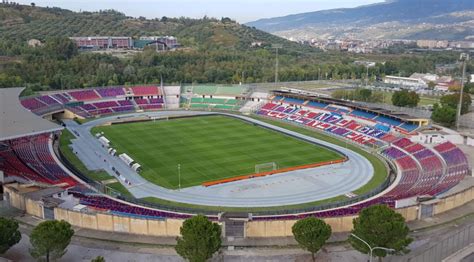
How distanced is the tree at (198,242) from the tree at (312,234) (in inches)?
193

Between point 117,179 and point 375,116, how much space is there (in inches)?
1566

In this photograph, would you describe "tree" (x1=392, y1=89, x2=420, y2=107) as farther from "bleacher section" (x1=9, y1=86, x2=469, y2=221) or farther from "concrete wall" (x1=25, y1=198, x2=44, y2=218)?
"concrete wall" (x1=25, y1=198, x2=44, y2=218)

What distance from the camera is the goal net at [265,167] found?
4703 centimetres

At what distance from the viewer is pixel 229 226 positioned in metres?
29.2

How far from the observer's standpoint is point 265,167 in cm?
4791

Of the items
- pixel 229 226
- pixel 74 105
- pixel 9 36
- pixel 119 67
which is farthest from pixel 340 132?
pixel 9 36

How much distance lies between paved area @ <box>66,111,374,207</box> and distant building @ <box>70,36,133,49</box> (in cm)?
9703

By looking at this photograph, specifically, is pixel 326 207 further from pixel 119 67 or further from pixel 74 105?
pixel 119 67

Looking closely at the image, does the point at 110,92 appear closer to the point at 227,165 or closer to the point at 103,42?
the point at 227,165

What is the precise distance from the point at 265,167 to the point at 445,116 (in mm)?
31001

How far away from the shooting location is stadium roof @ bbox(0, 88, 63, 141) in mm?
37812

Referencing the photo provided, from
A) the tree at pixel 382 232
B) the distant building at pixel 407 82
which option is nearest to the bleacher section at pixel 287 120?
the tree at pixel 382 232

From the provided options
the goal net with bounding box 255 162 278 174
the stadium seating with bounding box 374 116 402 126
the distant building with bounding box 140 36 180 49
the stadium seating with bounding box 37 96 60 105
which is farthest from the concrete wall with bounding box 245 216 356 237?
the distant building with bounding box 140 36 180 49

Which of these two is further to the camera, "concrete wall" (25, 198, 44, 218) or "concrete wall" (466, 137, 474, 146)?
"concrete wall" (466, 137, 474, 146)
